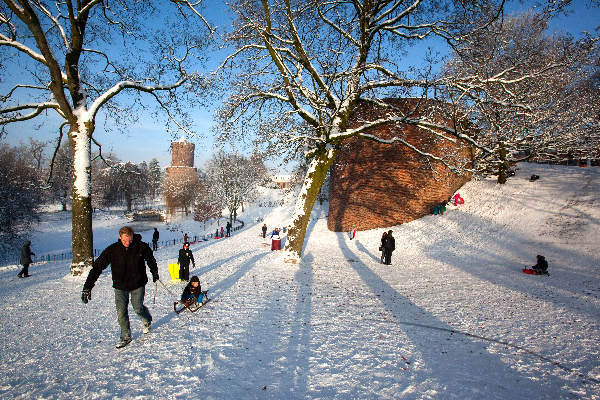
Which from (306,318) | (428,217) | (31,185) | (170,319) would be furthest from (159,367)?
(31,185)

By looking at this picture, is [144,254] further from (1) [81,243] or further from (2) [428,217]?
(2) [428,217]

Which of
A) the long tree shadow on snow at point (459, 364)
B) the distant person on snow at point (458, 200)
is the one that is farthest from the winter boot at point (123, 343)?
the distant person on snow at point (458, 200)

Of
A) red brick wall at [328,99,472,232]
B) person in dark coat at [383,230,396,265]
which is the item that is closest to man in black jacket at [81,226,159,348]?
person in dark coat at [383,230,396,265]

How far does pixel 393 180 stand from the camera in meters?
17.5

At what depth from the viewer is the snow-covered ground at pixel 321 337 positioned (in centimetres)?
336

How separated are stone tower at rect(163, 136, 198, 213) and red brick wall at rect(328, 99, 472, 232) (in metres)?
40.2

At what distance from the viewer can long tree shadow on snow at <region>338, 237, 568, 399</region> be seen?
3.37 metres

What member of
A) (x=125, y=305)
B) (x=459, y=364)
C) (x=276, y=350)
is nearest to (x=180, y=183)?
(x=125, y=305)

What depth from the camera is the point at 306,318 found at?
5.45m

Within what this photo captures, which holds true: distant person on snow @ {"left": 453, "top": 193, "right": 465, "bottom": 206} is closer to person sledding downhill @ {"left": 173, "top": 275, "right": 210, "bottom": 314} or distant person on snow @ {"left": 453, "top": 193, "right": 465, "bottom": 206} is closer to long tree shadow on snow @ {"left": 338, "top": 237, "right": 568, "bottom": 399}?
long tree shadow on snow @ {"left": 338, "top": 237, "right": 568, "bottom": 399}

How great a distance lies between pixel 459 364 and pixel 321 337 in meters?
2.02

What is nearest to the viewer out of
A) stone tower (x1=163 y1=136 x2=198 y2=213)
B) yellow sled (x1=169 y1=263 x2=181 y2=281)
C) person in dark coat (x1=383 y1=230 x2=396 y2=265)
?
yellow sled (x1=169 y1=263 x2=181 y2=281)

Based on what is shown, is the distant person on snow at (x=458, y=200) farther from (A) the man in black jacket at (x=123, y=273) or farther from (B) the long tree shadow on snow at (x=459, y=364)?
(A) the man in black jacket at (x=123, y=273)

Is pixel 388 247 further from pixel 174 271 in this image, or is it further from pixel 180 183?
pixel 180 183
